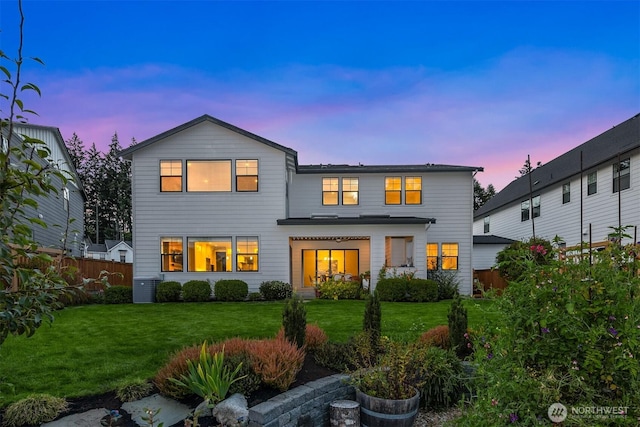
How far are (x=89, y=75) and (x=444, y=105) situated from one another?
14.9 metres

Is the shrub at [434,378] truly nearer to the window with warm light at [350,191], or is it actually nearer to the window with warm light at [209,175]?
the window with warm light at [209,175]

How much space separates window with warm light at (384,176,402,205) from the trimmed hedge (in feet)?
→ 14.4

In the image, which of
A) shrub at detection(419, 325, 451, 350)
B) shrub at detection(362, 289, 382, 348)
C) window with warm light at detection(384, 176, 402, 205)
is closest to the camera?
shrub at detection(362, 289, 382, 348)

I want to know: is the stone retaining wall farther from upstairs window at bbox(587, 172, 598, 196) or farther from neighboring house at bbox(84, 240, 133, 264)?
neighboring house at bbox(84, 240, 133, 264)

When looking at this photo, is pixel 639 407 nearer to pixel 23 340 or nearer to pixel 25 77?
pixel 25 77

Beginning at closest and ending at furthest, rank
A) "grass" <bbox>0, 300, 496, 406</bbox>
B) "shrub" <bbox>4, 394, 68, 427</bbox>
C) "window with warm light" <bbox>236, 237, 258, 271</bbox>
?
"shrub" <bbox>4, 394, 68, 427</bbox> → "grass" <bbox>0, 300, 496, 406</bbox> → "window with warm light" <bbox>236, 237, 258, 271</bbox>

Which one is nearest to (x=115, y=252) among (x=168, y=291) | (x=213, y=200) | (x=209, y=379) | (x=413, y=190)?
(x=168, y=291)

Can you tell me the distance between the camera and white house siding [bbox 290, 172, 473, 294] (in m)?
15.4

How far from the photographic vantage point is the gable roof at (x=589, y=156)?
12.9m

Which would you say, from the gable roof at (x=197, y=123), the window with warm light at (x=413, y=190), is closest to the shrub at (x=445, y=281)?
the window with warm light at (x=413, y=190)

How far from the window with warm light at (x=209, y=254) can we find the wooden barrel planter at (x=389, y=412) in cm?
Answer: 1042

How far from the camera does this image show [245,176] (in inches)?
545

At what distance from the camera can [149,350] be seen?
5789 millimetres

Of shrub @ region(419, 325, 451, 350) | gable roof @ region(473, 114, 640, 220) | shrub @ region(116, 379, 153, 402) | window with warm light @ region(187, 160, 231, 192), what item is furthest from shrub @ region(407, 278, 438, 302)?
shrub @ region(116, 379, 153, 402)
